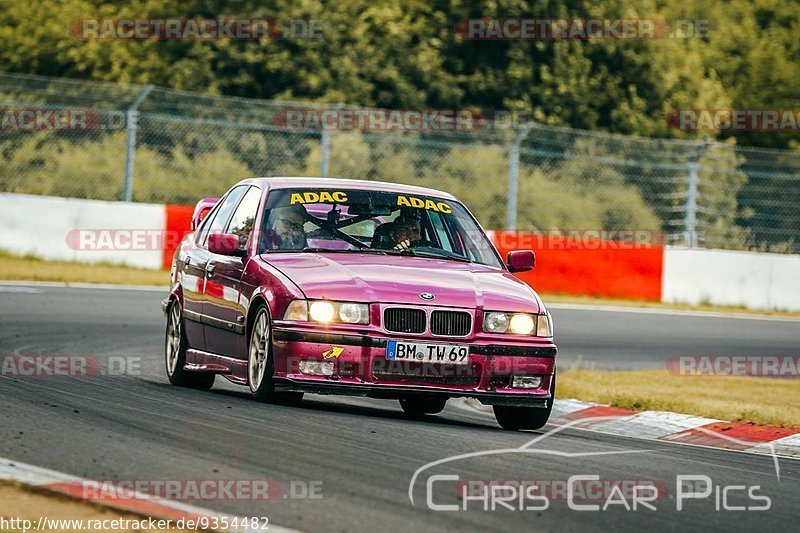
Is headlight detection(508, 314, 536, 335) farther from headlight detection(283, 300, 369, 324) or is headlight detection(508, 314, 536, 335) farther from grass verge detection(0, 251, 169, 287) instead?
grass verge detection(0, 251, 169, 287)

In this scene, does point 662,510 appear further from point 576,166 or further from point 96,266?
point 576,166

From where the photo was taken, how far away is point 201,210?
11.9 metres

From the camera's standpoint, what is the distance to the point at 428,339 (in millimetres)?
8797

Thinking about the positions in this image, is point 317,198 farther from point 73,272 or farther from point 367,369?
point 73,272

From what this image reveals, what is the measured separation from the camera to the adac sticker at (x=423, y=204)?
10.2 metres

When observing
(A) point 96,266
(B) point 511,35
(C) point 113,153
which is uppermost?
(B) point 511,35

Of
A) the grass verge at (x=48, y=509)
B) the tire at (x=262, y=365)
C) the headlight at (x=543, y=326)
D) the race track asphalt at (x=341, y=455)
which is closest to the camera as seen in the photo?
the grass verge at (x=48, y=509)

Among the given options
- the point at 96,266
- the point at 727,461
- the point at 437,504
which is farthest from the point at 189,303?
the point at 96,266

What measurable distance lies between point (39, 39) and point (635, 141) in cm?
1606

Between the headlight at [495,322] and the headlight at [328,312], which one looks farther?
the headlight at [495,322]

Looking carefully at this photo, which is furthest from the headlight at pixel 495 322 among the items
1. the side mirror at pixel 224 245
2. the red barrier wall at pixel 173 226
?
the red barrier wall at pixel 173 226

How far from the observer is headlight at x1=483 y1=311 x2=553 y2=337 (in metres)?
8.95

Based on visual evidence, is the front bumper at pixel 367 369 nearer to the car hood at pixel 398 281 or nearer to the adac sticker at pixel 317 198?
the car hood at pixel 398 281

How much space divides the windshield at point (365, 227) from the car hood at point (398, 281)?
0.62 ft
